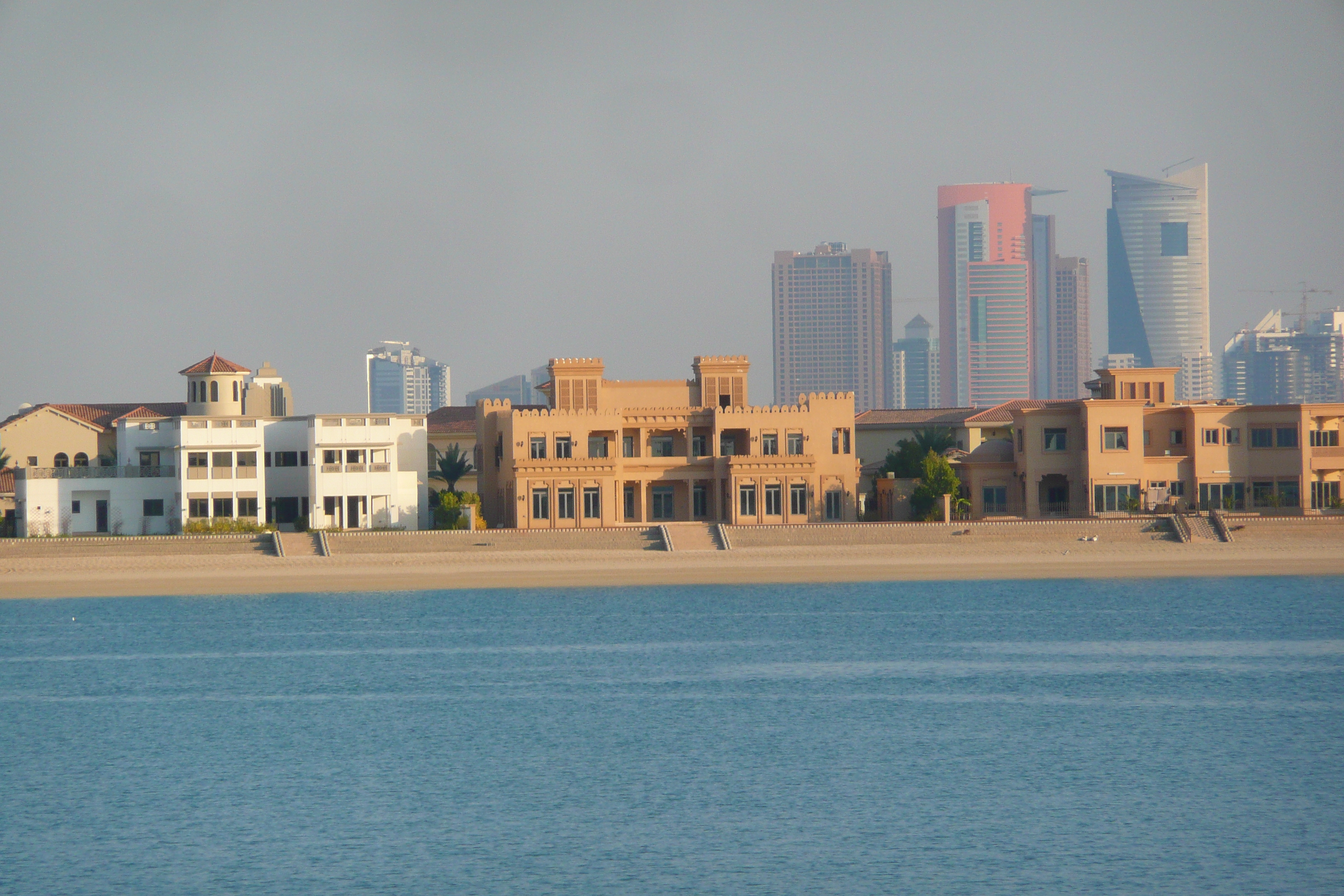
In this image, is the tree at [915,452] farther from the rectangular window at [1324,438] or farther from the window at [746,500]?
the rectangular window at [1324,438]

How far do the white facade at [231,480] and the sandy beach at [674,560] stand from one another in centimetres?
528

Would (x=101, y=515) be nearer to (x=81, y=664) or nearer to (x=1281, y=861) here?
(x=81, y=664)

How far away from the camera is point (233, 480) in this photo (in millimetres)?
79938

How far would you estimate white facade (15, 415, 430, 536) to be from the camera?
79.4 metres

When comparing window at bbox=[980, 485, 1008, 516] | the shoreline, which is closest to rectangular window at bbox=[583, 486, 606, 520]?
the shoreline

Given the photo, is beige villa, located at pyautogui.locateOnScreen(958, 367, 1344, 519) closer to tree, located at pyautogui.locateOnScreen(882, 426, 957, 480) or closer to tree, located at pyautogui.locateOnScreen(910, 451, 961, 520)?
tree, located at pyautogui.locateOnScreen(910, 451, 961, 520)

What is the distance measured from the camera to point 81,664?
52.8 m

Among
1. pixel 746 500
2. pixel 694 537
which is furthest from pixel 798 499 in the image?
pixel 694 537

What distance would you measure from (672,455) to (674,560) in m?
11.1

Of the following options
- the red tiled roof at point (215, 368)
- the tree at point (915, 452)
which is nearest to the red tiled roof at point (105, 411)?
the red tiled roof at point (215, 368)

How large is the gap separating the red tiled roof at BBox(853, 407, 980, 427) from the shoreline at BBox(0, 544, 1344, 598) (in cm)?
1940

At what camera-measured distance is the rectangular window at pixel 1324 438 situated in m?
82.8

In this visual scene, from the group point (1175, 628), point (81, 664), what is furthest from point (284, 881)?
point (1175, 628)

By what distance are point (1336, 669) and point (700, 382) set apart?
4378cm
